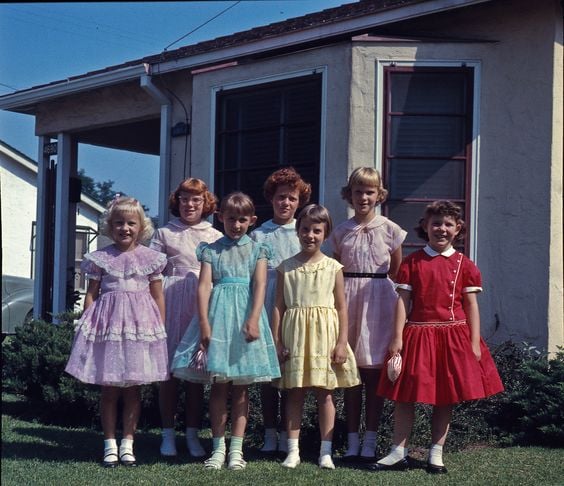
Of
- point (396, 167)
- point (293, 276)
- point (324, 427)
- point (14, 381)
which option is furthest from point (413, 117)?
point (14, 381)

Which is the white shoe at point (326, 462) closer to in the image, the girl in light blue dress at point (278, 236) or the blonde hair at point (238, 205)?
the girl in light blue dress at point (278, 236)

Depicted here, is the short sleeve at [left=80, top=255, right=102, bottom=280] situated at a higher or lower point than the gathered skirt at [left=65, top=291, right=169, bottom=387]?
higher

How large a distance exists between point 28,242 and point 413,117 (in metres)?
9.16

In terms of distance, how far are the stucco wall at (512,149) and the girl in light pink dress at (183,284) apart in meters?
2.35

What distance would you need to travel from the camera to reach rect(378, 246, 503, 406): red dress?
5094 mm

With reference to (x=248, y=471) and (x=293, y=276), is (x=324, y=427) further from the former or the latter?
(x=293, y=276)

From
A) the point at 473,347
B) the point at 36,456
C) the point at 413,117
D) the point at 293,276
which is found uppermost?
the point at 413,117

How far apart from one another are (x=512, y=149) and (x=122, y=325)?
3.80m

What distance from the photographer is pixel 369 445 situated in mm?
5402

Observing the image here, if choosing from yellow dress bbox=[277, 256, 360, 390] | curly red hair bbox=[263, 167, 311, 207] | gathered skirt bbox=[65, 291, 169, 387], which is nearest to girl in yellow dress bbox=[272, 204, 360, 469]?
yellow dress bbox=[277, 256, 360, 390]

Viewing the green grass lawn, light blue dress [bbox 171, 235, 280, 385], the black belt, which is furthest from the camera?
the black belt

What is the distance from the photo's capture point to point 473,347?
17.0 ft

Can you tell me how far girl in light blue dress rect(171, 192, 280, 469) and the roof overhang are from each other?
3004mm

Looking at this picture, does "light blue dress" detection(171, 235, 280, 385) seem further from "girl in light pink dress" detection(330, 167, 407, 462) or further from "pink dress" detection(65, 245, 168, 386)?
"girl in light pink dress" detection(330, 167, 407, 462)
